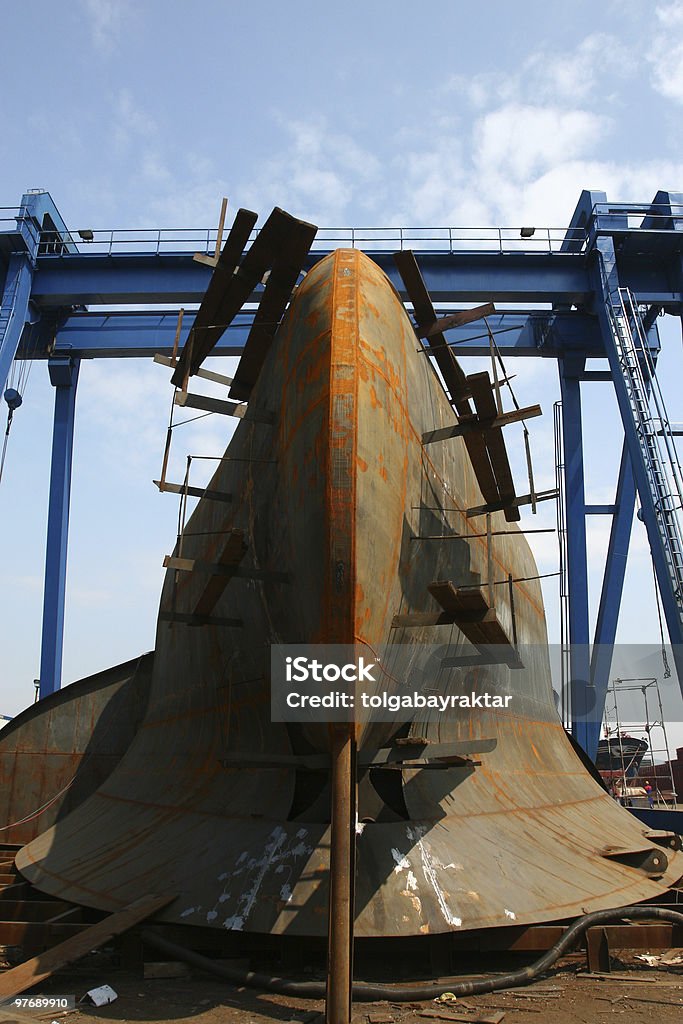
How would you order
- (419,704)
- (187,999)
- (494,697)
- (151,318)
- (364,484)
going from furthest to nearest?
(151,318)
(494,697)
(419,704)
(364,484)
(187,999)

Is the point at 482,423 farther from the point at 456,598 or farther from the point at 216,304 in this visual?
the point at 216,304

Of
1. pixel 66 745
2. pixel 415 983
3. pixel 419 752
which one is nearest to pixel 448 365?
pixel 419 752

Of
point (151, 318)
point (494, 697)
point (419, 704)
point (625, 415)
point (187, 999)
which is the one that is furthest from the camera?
point (151, 318)

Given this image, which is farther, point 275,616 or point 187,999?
point 275,616

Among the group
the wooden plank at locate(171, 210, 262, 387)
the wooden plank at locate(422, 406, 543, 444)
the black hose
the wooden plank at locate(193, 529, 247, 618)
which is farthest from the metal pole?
the wooden plank at locate(171, 210, 262, 387)

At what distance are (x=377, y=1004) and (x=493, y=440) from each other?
3.86 meters

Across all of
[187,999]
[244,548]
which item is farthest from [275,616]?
[187,999]

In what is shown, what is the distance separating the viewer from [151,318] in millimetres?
17219

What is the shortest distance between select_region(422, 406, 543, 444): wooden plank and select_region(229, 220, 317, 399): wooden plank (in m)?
1.54

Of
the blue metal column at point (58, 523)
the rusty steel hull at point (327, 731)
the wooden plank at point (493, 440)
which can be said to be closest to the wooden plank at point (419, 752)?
the rusty steel hull at point (327, 731)

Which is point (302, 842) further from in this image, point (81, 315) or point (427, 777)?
point (81, 315)

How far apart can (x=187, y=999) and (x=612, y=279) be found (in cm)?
1476

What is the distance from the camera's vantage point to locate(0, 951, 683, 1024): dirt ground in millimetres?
4293

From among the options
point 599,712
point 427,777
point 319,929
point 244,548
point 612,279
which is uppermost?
point 612,279
